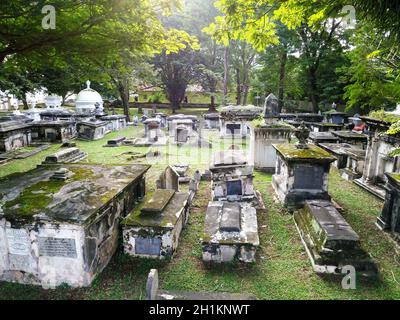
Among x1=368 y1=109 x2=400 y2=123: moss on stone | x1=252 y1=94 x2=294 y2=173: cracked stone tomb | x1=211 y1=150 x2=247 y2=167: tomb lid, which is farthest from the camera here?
x1=252 y1=94 x2=294 y2=173: cracked stone tomb

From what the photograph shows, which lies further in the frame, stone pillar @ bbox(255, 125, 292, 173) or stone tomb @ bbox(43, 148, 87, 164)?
stone pillar @ bbox(255, 125, 292, 173)

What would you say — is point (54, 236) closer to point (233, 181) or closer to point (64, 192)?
point (64, 192)

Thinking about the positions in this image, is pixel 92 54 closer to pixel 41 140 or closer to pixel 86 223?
pixel 86 223

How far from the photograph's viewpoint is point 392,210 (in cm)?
702

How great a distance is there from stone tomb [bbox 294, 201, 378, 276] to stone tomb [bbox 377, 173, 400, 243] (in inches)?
62.1

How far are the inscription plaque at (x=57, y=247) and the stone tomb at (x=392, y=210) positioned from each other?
681 cm

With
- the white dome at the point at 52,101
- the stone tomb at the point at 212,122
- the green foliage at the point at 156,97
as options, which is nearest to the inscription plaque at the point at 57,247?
the stone tomb at the point at 212,122

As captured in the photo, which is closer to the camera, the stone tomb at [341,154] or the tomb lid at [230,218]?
the tomb lid at [230,218]

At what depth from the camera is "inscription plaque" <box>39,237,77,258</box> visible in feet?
16.4

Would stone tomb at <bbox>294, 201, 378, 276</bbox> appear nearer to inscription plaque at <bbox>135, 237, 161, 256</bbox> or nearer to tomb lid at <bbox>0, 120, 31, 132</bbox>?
inscription plaque at <bbox>135, 237, 161, 256</bbox>

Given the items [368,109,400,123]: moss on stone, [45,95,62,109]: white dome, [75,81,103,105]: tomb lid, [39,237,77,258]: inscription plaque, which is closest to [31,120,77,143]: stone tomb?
[75,81,103,105]: tomb lid

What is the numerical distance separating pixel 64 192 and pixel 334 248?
5.41 metres

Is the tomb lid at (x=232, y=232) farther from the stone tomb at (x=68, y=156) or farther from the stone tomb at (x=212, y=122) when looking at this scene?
the stone tomb at (x=212, y=122)

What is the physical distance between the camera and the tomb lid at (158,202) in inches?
246
